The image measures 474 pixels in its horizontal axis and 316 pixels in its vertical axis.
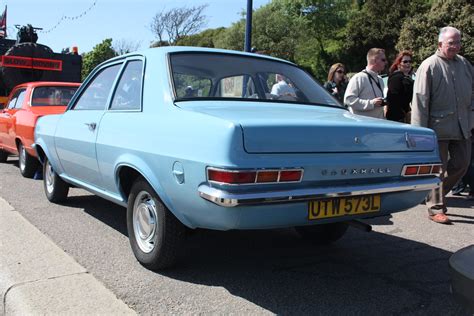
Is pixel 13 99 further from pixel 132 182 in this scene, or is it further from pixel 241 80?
pixel 241 80

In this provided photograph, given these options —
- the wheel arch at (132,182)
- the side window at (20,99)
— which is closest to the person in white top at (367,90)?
the wheel arch at (132,182)

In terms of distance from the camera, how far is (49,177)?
17.8ft

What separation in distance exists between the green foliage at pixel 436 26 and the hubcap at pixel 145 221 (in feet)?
90.6

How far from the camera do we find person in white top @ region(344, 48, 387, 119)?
5.67 metres

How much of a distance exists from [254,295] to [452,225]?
2.86m

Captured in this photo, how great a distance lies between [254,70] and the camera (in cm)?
379

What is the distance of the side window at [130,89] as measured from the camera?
3514mm

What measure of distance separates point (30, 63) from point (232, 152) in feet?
33.5

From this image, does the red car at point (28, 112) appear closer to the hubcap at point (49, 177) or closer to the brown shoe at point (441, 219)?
the hubcap at point (49, 177)

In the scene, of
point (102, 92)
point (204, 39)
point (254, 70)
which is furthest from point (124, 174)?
point (204, 39)

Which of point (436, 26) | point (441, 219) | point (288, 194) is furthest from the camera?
point (436, 26)

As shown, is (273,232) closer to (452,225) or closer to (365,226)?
(365,226)

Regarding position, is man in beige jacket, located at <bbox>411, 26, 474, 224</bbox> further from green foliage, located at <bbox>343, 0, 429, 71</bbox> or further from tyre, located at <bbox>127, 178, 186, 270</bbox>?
green foliage, located at <bbox>343, 0, 429, 71</bbox>

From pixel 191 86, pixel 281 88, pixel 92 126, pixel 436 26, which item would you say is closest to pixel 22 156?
pixel 92 126
